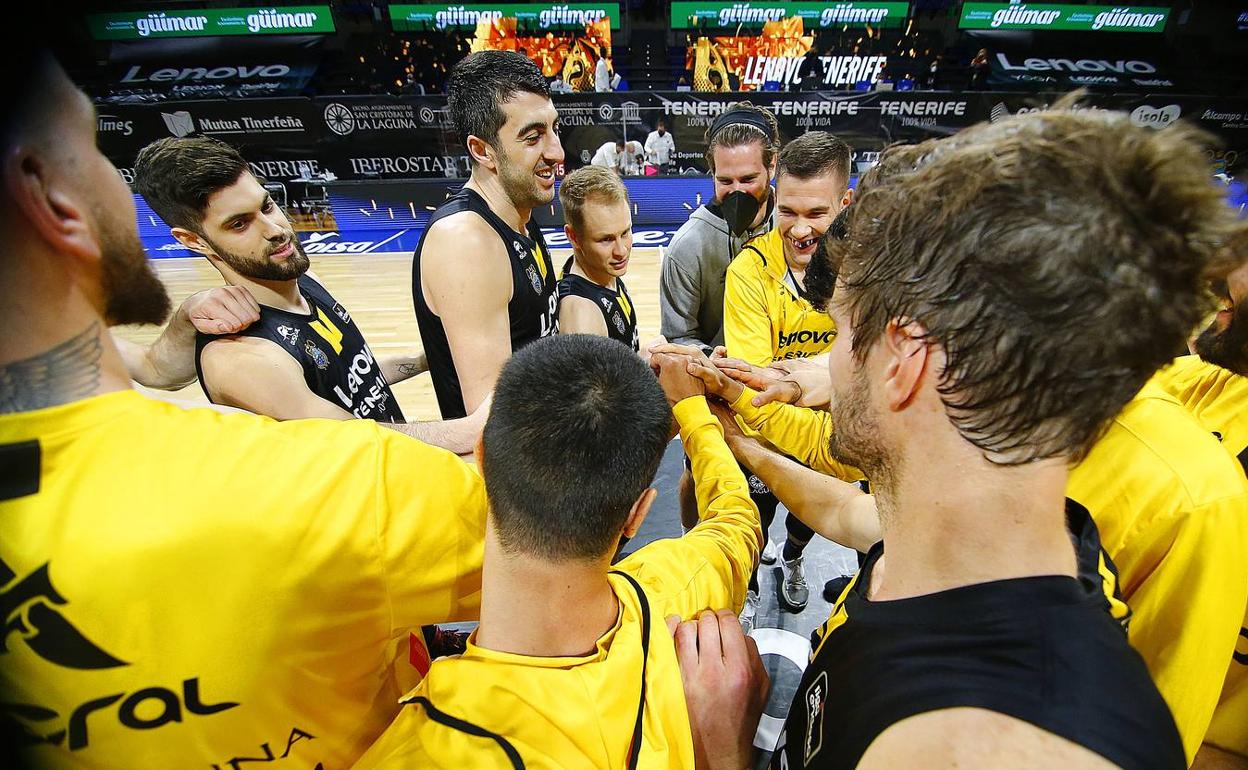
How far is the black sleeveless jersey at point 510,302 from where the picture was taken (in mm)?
2324

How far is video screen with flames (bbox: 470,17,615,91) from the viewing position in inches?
500

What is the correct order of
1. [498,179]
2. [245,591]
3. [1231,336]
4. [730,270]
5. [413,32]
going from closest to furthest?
1. [245,591]
2. [1231,336]
3. [498,179]
4. [730,270]
5. [413,32]

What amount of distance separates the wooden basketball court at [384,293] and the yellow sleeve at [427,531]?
148 inches

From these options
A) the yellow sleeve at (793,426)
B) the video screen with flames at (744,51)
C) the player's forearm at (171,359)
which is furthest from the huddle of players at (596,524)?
the video screen with flames at (744,51)

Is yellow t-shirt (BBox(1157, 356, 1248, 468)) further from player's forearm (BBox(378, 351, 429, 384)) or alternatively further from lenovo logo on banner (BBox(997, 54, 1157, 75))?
lenovo logo on banner (BBox(997, 54, 1157, 75))

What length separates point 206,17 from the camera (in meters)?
13.0

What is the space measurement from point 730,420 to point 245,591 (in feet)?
5.30

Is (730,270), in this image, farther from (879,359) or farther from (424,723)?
(424,723)

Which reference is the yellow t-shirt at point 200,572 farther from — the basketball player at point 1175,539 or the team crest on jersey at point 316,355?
the basketball player at point 1175,539

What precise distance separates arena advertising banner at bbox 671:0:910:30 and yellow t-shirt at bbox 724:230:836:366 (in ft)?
41.8

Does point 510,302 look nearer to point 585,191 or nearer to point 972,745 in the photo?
point 585,191

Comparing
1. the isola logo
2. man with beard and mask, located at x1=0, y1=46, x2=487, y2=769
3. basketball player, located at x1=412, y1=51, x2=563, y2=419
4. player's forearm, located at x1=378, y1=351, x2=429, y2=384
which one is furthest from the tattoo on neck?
player's forearm, located at x1=378, y1=351, x2=429, y2=384

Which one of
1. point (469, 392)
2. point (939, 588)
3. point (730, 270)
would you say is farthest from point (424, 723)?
point (730, 270)

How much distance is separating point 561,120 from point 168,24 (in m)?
10.1
